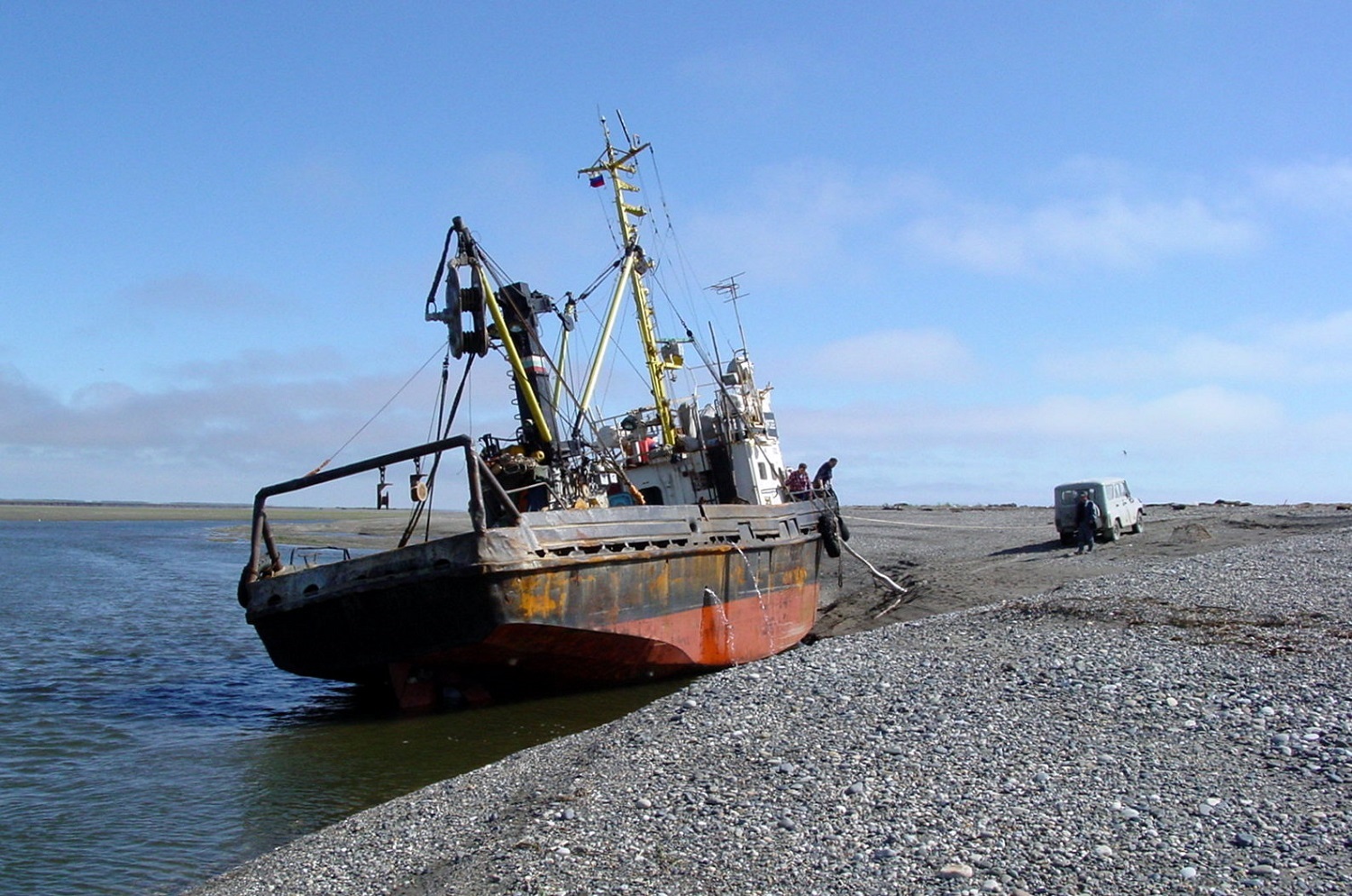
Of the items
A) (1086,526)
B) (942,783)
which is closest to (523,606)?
(942,783)

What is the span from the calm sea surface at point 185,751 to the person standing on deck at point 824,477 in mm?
7836

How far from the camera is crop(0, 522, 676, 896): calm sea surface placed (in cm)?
787

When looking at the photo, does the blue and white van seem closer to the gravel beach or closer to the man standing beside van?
the man standing beside van

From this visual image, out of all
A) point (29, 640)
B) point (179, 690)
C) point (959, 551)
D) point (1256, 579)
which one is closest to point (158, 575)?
point (29, 640)

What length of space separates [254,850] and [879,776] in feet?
16.2

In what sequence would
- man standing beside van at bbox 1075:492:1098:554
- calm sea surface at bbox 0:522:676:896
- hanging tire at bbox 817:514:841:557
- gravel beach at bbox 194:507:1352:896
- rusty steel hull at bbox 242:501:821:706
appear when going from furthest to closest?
man standing beside van at bbox 1075:492:1098:554 < hanging tire at bbox 817:514:841:557 < rusty steel hull at bbox 242:501:821:706 < calm sea surface at bbox 0:522:676:896 < gravel beach at bbox 194:507:1352:896

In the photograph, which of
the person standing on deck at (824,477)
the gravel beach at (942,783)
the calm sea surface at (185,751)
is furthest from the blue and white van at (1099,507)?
the calm sea surface at (185,751)

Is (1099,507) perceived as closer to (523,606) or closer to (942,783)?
(523,606)

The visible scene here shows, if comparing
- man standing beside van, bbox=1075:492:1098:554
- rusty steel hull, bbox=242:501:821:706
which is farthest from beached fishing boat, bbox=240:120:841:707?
man standing beside van, bbox=1075:492:1098:554

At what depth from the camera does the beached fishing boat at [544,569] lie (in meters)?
10.9

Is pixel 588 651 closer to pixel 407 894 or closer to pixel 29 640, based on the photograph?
pixel 407 894

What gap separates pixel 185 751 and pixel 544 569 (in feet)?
14.9

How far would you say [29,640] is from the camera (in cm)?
2014

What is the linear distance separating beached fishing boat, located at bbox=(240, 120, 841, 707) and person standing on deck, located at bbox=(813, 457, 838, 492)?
104 cm
